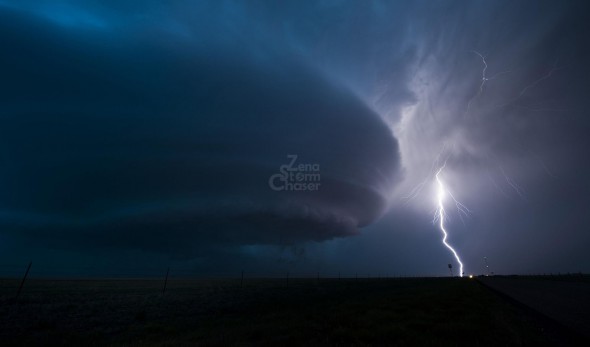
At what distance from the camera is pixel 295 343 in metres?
9.98

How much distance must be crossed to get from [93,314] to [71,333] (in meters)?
5.36

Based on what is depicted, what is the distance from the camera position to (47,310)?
18.2 metres

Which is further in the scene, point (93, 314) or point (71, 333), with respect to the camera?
point (93, 314)

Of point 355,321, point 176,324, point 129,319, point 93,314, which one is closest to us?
point 355,321

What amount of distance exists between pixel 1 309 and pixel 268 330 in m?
17.6

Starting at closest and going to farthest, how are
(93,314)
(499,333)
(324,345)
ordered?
(324,345) → (499,333) → (93,314)

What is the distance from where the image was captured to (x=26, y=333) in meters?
12.6

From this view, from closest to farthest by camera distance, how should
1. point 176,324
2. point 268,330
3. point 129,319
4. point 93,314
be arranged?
point 268,330 → point 176,324 → point 129,319 → point 93,314

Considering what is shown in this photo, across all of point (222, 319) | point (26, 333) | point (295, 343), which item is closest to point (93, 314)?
point (26, 333)

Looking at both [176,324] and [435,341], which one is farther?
[176,324]

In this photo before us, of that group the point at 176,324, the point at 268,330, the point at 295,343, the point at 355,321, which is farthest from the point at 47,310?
the point at 355,321

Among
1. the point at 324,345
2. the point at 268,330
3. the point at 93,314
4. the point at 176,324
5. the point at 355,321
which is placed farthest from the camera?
the point at 93,314

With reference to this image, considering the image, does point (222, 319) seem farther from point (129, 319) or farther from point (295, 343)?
point (295, 343)

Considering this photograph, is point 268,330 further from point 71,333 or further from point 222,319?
point 71,333
